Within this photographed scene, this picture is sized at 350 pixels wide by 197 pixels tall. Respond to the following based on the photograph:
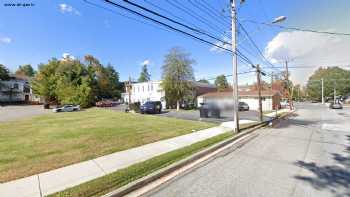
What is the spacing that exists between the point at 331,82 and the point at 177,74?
6561cm

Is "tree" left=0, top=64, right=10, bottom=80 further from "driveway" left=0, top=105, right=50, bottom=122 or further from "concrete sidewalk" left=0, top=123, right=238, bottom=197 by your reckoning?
"concrete sidewalk" left=0, top=123, right=238, bottom=197

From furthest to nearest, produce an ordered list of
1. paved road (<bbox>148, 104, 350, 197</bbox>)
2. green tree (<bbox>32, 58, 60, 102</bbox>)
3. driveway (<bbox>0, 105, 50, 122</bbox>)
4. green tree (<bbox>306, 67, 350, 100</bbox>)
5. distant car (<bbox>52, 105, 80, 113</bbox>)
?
green tree (<bbox>306, 67, 350, 100</bbox>) < green tree (<bbox>32, 58, 60, 102</bbox>) < distant car (<bbox>52, 105, 80, 113</bbox>) < driveway (<bbox>0, 105, 50, 122</bbox>) < paved road (<bbox>148, 104, 350, 197</bbox>)

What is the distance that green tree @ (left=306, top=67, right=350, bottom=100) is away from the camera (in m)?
61.5

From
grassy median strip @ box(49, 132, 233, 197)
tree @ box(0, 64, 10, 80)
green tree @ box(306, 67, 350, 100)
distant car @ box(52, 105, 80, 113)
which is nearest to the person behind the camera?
grassy median strip @ box(49, 132, 233, 197)

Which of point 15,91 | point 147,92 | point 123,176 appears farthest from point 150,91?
point 15,91

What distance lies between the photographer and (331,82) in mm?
65375

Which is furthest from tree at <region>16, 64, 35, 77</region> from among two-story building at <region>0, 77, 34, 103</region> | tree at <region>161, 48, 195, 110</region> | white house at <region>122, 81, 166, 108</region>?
tree at <region>161, 48, 195, 110</region>

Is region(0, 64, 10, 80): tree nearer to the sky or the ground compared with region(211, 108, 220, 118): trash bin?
nearer to the sky

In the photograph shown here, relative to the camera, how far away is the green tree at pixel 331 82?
61500mm

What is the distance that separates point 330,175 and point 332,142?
16.0 ft

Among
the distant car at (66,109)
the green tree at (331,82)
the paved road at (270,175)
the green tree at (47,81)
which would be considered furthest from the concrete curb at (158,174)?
the green tree at (331,82)

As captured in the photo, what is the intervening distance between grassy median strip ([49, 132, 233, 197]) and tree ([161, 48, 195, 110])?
79.5 ft

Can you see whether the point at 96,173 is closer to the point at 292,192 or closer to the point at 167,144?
the point at 167,144

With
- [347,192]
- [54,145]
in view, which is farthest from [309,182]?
[54,145]
